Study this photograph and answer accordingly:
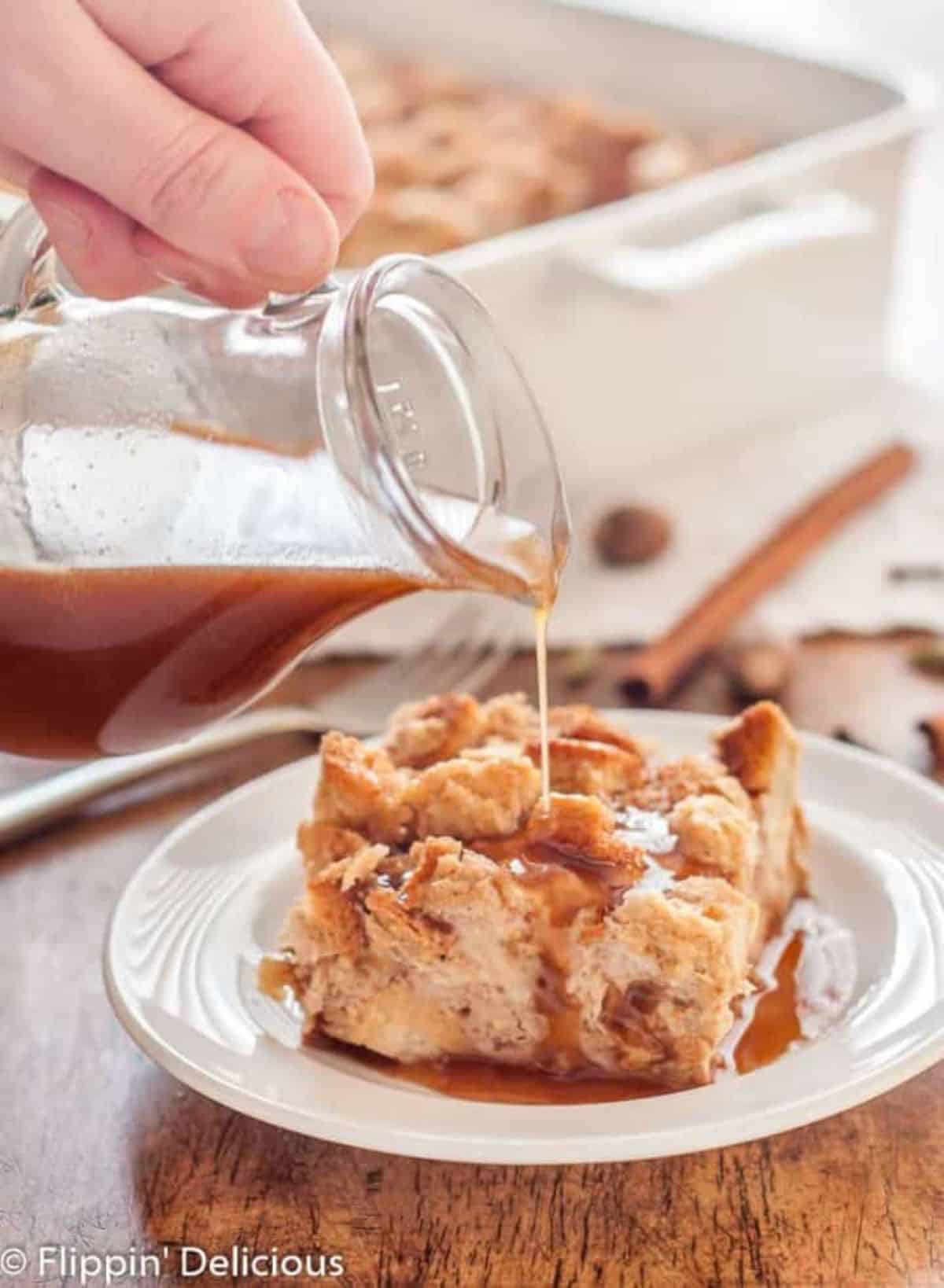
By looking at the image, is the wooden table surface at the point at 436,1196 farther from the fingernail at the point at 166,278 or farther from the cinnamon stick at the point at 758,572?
the cinnamon stick at the point at 758,572

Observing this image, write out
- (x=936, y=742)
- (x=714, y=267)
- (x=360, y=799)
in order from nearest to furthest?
(x=360, y=799) < (x=936, y=742) < (x=714, y=267)

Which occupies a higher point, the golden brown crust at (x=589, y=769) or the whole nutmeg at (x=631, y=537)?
the golden brown crust at (x=589, y=769)

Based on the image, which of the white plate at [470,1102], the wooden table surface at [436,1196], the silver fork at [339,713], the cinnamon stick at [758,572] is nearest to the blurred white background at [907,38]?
the cinnamon stick at [758,572]

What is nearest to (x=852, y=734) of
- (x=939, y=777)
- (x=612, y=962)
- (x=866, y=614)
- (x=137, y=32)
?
(x=939, y=777)

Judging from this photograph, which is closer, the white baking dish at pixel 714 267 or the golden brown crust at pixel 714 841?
the golden brown crust at pixel 714 841

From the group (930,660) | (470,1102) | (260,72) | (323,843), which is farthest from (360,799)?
(930,660)

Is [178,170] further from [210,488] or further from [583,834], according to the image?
[583,834]
